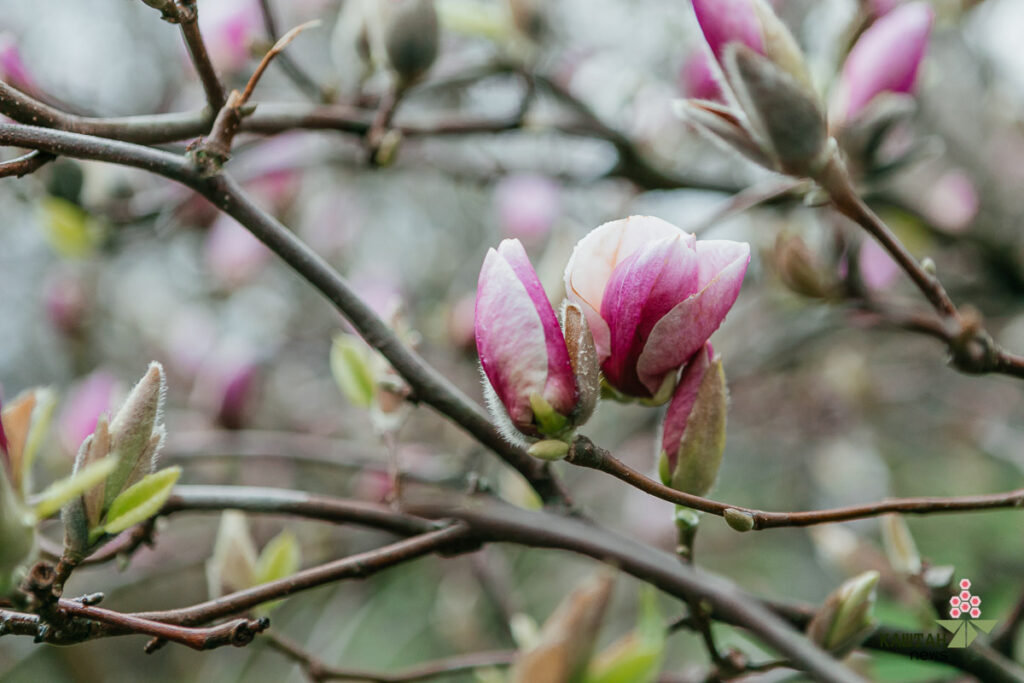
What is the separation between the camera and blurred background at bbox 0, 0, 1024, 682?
0.96 metres

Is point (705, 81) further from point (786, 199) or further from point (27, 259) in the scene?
point (27, 259)

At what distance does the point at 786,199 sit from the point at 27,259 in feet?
6.53

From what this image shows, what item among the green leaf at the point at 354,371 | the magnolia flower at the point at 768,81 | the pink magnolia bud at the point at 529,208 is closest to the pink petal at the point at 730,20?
the magnolia flower at the point at 768,81

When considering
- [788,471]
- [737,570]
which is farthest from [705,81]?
[737,570]

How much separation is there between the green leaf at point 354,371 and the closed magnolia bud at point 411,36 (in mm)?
267

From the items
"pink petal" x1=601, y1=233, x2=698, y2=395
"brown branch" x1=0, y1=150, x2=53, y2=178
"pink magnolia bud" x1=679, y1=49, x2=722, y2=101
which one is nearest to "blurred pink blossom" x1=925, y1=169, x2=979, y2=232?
"pink magnolia bud" x1=679, y1=49, x2=722, y2=101

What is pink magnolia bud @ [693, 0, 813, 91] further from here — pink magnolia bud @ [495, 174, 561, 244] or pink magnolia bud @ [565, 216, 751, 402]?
pink magnolia bud @ [495, 174, 561, 244]

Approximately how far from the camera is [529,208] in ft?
4.39

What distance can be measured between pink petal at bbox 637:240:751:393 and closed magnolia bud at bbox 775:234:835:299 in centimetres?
34

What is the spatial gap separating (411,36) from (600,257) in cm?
39

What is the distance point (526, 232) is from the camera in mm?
1331

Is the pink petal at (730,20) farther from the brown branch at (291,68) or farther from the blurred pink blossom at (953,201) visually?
the blurred pink blossom at (953,201)

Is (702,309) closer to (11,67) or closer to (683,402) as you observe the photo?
(683,402)

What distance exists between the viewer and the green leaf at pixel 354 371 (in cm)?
63
